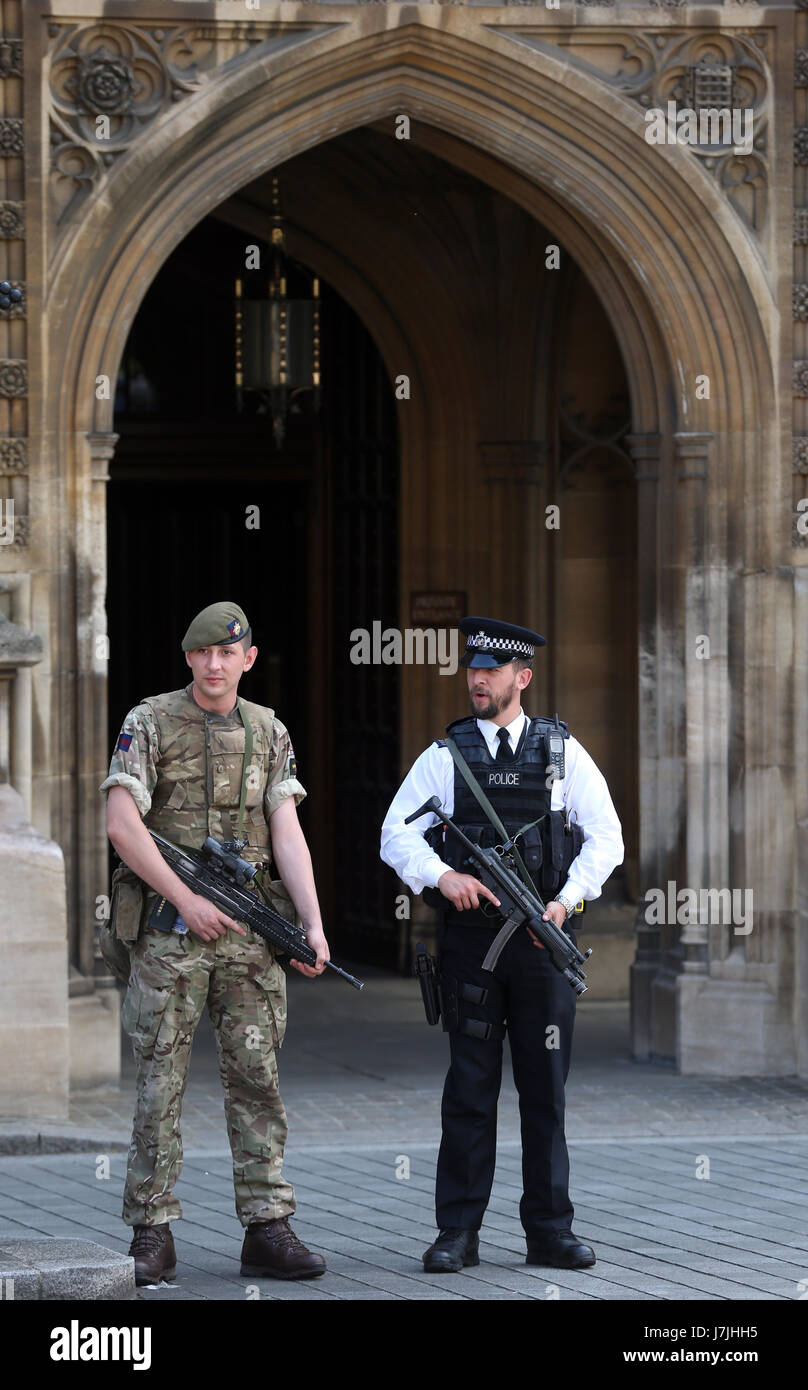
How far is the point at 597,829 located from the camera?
21.1 ft

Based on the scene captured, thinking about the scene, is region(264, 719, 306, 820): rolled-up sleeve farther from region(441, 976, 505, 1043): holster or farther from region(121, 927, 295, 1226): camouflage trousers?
region(441, 976, 505, 1043): holster

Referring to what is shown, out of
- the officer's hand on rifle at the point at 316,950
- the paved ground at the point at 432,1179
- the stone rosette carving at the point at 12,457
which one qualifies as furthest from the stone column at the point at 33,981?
the officer's hand on rifle at the point at 316,950

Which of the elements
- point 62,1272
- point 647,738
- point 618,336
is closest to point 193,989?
point 62,1272

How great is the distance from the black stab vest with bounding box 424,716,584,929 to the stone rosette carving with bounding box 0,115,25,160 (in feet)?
12.2

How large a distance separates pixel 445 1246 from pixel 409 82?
16.3 feet

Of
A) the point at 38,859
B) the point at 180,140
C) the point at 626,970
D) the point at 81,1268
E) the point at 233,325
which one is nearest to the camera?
the point at 81,1268

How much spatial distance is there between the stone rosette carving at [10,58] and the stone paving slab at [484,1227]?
4.00m

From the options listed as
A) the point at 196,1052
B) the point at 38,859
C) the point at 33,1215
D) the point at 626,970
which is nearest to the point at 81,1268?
the point at 33,1215

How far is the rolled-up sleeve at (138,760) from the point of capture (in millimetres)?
6121

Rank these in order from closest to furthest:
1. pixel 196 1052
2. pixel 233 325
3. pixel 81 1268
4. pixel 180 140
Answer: pixel 81 1268 → pixel 180 140 → pixel 196 1052 → pixel 233 325

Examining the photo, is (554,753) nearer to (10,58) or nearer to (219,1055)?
(219,1055)

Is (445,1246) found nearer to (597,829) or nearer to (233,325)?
(597,829)

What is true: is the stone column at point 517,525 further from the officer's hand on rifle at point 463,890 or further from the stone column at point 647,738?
the officer's hand on rifle at point 463,890

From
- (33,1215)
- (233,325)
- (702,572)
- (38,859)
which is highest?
(233,325)
